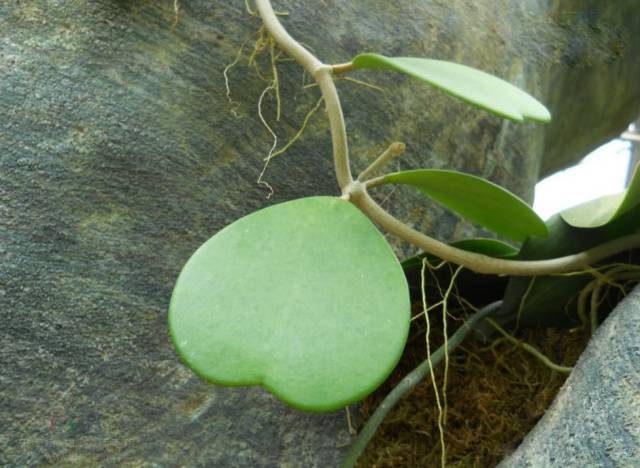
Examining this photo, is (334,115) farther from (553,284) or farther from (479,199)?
(553,284)

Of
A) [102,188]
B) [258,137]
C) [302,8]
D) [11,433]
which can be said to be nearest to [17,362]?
[11,433]

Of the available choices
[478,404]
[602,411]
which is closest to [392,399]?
[478,404]

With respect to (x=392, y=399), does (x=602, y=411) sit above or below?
above

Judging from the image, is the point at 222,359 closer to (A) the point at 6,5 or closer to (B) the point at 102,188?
(B) the point at 102,188

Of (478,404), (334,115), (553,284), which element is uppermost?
(334,115)

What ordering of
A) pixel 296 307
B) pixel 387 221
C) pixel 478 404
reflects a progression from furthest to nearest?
pixel 478 404 → pixel 387 221 → pixel 296 307

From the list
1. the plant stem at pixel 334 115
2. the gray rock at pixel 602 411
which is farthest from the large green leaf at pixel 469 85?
the gray rock at pixel 602 411

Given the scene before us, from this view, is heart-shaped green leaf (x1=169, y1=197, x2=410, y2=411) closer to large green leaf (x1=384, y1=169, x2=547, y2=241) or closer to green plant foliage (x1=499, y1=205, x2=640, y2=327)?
large green leaf (x1=384, y1=169, x2=547, y2=241)

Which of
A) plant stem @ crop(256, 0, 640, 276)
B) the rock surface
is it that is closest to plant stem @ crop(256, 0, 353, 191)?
plant stem @ crop(256, 0, 640, 276)
